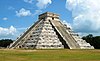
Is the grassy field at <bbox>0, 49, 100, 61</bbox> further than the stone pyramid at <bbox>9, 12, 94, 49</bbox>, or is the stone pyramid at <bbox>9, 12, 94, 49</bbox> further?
the stone pyramid at <bbox>9, 12, 94, 49</bbox>

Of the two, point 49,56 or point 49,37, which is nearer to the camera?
point 49,56

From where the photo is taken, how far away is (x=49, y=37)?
9100 centimetres

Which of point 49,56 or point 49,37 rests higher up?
point 49,37

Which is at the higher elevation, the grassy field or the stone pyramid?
the stone pyramid

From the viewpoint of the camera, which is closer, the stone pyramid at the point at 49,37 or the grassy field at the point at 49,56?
the grassy field at the point at 49,56

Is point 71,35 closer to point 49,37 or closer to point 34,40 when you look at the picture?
point 49,37

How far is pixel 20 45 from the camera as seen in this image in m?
92.5

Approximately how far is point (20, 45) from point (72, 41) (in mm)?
20691

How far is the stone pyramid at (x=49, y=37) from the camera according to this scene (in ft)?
285

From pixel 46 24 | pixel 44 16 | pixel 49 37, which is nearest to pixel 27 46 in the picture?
pixel 49 37

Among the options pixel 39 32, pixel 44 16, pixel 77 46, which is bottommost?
pixel 77 46

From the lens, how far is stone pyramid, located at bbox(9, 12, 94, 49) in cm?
8700

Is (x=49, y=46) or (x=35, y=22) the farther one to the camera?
(x=35, y=22)

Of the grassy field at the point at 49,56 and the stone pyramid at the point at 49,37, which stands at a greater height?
the stone pyramid at the point at 49,37
